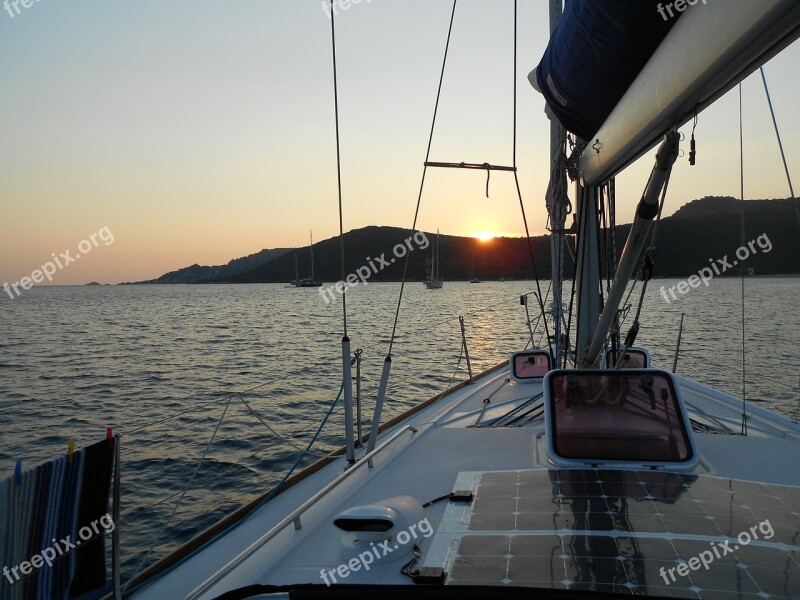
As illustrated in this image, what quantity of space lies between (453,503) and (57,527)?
2197 millimetres

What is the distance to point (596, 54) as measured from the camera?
2.89 m

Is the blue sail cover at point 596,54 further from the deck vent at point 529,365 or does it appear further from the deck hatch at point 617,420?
the deck vent at point 529,365

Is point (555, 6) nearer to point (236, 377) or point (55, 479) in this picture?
point (55, 479)

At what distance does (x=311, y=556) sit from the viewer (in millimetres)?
3086

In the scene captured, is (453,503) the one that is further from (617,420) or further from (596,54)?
(596,54)

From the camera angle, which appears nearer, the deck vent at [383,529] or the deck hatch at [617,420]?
the deck vent at [383,529]

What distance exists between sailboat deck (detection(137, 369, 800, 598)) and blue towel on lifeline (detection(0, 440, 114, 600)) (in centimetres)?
42

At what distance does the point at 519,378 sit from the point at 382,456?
12.9ft

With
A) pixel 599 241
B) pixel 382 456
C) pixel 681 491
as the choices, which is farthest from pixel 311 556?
pixel 599 241

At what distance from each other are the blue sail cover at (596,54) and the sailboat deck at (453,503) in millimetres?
2271

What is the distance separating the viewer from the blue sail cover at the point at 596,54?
8.12 ft

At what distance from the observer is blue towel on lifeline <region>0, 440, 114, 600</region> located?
9.47ft

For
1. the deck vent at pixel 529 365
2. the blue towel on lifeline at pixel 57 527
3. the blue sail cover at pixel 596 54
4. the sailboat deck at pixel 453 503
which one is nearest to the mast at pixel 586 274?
the sailboat deck at pixel 453 503

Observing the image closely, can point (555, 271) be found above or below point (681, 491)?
above
